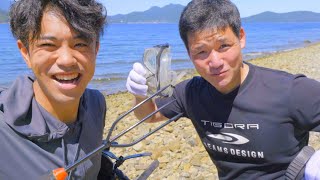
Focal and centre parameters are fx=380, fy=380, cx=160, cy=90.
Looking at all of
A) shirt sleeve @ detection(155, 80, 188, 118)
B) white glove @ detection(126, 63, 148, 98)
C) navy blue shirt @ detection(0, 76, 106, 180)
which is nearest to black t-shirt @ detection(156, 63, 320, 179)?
shirt sleeve @ detection(155, 80, 188, 118)

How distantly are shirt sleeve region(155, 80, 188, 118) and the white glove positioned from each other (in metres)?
0.63

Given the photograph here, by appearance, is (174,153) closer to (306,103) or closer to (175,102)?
(175,102)

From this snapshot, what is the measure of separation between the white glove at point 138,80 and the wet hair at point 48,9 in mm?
535

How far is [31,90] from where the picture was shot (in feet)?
8.38

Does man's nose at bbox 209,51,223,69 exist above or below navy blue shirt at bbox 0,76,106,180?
above

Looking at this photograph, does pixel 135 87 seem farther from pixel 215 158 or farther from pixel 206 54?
pixel 215 158

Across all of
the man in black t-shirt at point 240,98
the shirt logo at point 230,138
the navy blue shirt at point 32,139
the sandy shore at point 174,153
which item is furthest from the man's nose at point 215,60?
the sandy shore at point 174,153

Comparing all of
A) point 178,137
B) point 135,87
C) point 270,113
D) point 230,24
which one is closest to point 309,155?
point 270,113

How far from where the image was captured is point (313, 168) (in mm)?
2475

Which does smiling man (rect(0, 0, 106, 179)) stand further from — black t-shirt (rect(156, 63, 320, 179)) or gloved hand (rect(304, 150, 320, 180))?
gloved hand (rect(304, 150, 320, 180))

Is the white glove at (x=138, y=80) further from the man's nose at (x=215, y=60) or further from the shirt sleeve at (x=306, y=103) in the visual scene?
the shirt sleeve at (x=306, y=103)

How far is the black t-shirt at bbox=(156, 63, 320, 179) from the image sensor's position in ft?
9.86

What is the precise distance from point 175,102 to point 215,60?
2.90 feet

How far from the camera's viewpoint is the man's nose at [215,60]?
3.01 meters
